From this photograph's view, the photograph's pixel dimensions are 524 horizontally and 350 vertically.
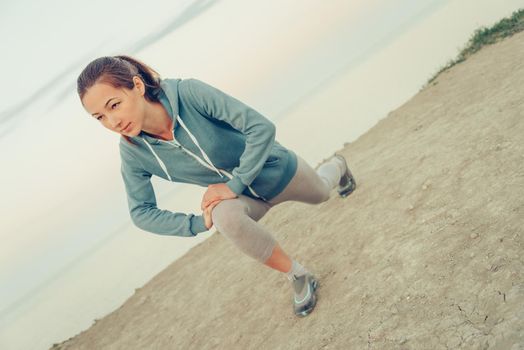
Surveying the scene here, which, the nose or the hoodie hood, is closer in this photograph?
the nose

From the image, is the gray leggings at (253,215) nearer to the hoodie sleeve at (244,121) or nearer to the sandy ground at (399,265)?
the hoodie sleeve at (244,121)

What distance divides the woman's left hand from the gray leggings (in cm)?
3

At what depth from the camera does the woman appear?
2680 mm

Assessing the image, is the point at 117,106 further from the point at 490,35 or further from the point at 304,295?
the point at 490,35

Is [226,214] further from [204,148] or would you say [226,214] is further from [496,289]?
[496,289]

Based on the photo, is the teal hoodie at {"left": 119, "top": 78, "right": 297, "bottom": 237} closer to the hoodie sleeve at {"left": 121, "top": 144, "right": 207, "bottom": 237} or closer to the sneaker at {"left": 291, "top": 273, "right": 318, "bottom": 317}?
the hoodie sleeve at {"left": 121, "top": 144, "right": 207, "bottom": 237}

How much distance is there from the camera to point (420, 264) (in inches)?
110

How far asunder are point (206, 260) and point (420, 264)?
430 cm

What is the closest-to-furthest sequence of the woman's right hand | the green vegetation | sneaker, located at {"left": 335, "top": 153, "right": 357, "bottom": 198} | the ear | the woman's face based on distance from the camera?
the woman's face
the ear
the woman's right hand
sneaker, located at {"left": 335, "top": 153, "right": 357, "bottom": 198}
the green vegetation

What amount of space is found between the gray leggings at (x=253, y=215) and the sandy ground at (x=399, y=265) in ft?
1.97

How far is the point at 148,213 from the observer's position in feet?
10.2

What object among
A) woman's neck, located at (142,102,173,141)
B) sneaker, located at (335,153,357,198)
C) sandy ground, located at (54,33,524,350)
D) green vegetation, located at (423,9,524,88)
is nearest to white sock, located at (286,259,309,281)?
sandy ground, located at (54,33,524,350)

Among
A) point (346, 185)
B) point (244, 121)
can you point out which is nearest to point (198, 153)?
point (244, 121)

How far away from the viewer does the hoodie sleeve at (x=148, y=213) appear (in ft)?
9.93
